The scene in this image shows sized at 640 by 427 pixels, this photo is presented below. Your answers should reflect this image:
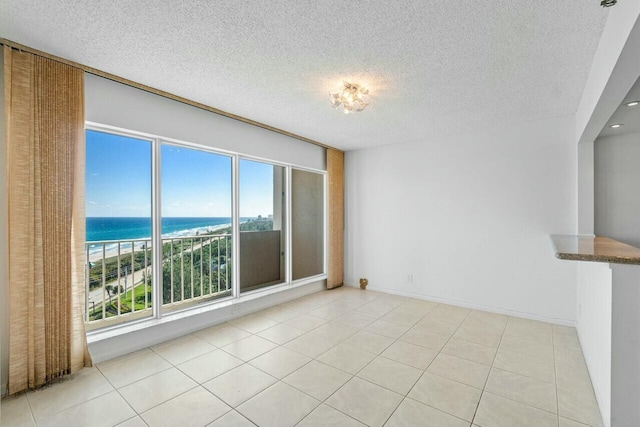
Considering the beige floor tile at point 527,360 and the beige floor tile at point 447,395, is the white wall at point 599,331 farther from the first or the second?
the beige floor tile at point 447,395

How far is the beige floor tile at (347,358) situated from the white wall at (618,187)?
2947mm

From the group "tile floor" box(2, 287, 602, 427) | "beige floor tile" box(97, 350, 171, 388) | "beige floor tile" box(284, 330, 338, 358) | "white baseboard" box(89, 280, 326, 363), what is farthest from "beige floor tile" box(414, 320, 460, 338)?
"beige floor tile" box(97, 350, 171, 388)

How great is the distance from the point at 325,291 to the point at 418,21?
4171mm

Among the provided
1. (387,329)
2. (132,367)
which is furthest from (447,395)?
(132,367)

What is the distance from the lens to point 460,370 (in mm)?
2412

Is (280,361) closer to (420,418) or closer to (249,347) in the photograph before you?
(249,347)

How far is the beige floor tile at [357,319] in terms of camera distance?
11.3 ft

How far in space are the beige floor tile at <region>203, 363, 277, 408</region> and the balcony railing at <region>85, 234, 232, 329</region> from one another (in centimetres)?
124

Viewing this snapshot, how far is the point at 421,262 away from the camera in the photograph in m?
4.47

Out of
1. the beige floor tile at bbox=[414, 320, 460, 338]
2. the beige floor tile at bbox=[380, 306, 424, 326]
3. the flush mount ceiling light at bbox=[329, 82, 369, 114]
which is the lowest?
the beige floor tile at bbox=[380, 306, 424, 326]

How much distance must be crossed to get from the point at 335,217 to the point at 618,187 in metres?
3.64

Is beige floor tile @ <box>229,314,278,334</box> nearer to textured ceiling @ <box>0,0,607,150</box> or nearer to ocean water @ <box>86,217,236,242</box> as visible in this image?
ocean water @ <box>86,217,236,242</box>

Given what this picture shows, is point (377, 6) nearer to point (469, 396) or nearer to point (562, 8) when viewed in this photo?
point (562, 8)

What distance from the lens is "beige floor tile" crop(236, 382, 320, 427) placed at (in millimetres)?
1830
